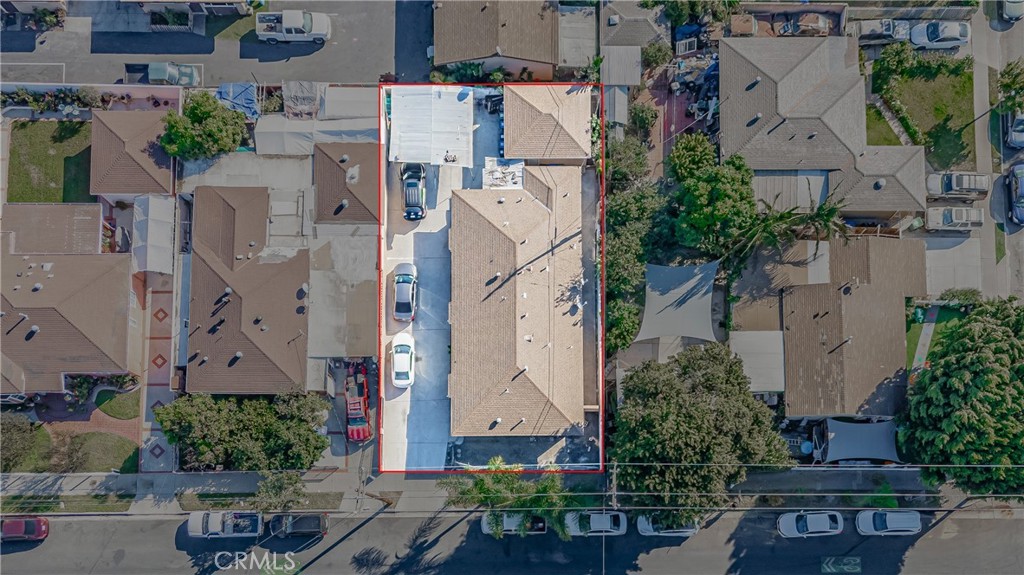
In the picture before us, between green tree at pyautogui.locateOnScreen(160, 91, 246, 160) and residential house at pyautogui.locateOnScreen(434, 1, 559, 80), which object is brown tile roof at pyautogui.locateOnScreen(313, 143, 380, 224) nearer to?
green tree at pyautogui.locateOnScreen(160, 91, 246, 160)

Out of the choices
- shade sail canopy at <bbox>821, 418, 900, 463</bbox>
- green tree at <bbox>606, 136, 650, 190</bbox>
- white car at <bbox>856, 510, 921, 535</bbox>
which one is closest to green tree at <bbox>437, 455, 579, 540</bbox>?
shade sail canopy at <bbox>821, 418, 900, 463</bbox>

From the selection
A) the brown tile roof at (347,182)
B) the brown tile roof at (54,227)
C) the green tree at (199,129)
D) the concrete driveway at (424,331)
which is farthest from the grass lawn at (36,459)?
the brown tile roof at (347,182)

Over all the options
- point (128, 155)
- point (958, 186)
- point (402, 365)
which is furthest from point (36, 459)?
point (958, 186)

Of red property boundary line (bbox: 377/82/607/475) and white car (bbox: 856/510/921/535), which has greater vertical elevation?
red property boundary line (bbox: 377/82/607/475)

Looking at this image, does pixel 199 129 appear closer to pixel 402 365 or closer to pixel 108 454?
pixel 402 365

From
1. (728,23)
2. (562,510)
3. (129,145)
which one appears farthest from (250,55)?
(562,510)

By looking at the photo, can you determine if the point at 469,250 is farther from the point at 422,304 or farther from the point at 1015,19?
the point at 1015,19
